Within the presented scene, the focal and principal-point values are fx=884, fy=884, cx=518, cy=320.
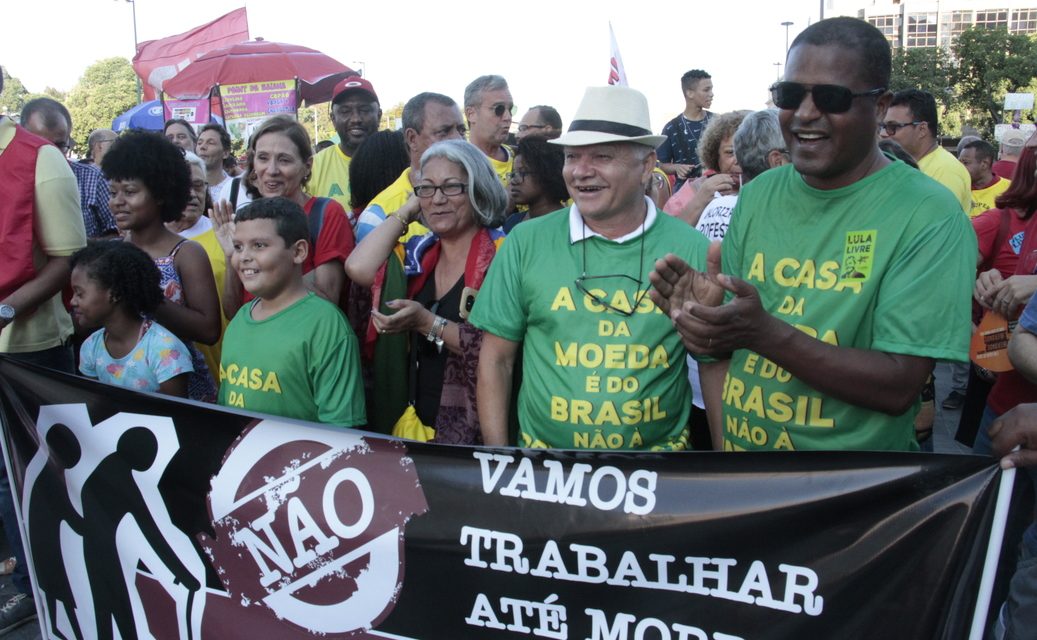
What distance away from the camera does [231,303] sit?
159 inches

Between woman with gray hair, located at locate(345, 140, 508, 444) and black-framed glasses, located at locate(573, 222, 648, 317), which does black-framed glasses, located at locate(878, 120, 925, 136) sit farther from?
black-framed glasses, located at locate(573, 222, 648, 317)

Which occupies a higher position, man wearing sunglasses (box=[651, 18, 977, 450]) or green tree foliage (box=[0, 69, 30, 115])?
green tree foliage (box=[0, 69, 30, 115])

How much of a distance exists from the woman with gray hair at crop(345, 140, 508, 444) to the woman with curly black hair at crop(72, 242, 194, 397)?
796mm

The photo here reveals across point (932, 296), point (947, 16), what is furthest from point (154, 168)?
point (947, 16)

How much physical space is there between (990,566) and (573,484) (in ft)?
3.26

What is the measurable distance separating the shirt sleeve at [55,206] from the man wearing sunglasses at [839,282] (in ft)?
9.30

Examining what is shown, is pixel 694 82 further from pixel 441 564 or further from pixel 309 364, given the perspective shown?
pixel 441 564

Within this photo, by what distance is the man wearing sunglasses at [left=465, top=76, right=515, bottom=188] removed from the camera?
547 centimetres

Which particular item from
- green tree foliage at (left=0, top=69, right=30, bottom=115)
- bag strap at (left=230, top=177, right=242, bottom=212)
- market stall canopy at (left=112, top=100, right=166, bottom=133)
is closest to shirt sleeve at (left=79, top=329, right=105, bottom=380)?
bag strap at (left=230, top=177, right=242, bottom=212)

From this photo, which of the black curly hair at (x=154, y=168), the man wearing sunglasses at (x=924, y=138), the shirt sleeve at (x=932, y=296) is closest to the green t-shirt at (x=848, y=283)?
the shirt sleeve at (x=932, y=296)

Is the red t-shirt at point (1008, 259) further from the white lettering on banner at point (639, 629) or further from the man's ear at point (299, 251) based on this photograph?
the man's ear at point (299, 251)

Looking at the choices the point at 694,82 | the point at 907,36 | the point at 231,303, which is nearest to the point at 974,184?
the point at 694,82

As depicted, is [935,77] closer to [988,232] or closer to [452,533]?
[988,232]

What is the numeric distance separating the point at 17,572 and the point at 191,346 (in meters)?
1.30
